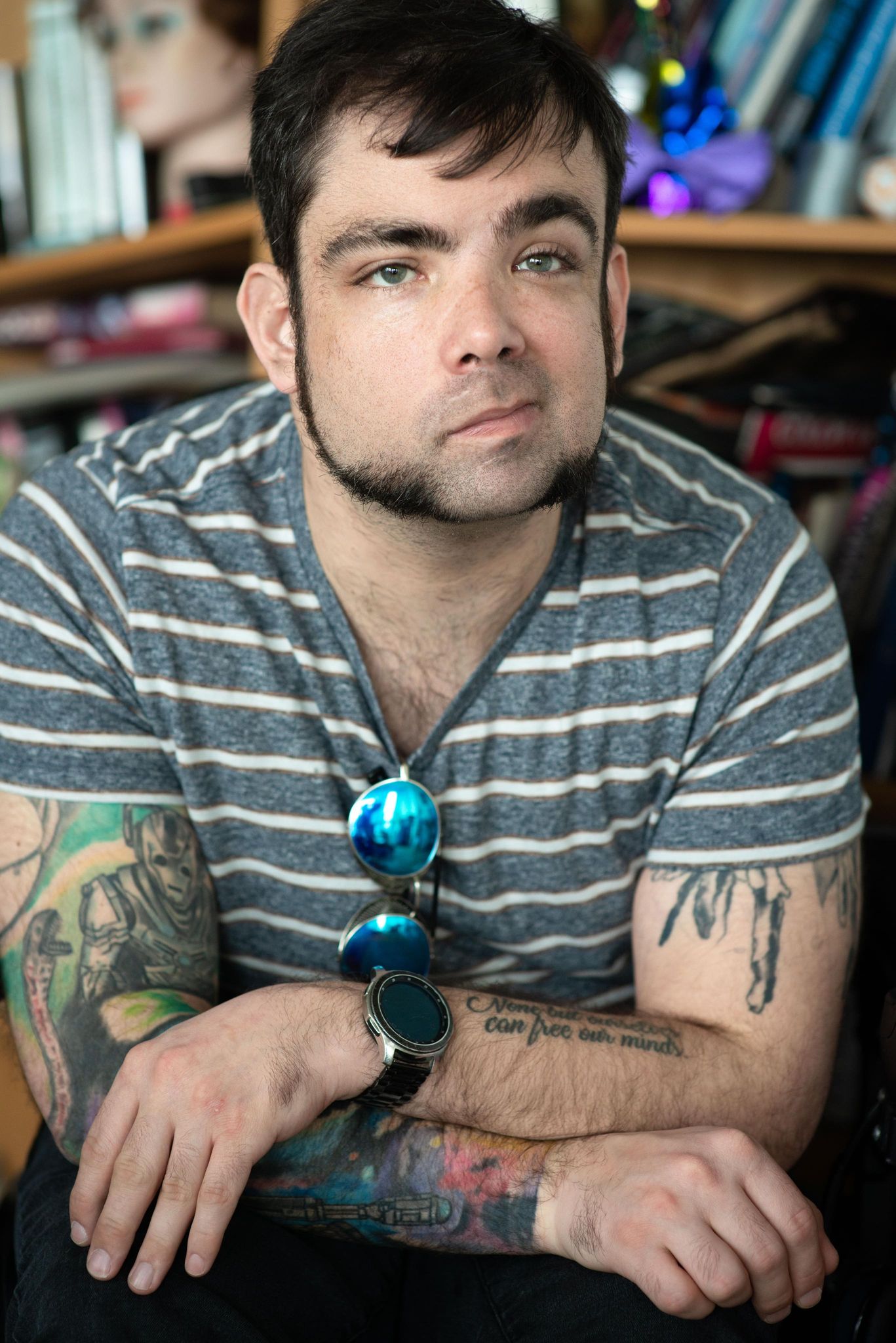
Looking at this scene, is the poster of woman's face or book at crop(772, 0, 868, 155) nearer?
book at crop(772, 0, 868, 155)

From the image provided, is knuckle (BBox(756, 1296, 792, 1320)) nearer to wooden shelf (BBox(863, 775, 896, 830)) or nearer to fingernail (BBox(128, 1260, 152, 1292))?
fingernail (BBox(128, 1260, 152, 1292))

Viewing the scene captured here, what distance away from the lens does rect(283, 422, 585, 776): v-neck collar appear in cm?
114

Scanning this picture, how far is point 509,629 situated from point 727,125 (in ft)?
3.04

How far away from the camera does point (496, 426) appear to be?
40.1 inches

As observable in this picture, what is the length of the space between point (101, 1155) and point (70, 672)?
1.32ft

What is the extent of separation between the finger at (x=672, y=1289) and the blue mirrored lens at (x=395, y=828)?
A: 14.9 inches

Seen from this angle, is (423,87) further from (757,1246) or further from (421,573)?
(757,1246)

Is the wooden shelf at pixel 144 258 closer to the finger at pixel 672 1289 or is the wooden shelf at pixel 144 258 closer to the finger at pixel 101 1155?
the finger at pixel 101 1155

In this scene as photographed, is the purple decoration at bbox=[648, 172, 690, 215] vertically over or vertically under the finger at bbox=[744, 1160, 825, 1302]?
over

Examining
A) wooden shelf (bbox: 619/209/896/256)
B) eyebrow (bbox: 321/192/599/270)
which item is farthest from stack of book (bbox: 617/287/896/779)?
eyebrow (bbox: 321/192/599/270)

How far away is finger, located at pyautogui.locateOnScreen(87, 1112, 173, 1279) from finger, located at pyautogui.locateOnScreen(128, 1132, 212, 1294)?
10 mm

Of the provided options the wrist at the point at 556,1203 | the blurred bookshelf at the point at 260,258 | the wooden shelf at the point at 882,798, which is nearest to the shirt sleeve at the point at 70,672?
the wrist at the point at 556,1203

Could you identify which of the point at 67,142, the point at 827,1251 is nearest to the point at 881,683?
the point at 827,1251

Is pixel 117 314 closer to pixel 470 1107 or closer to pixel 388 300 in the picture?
pixel 388 300
